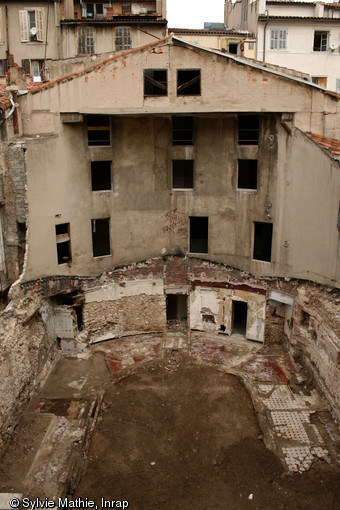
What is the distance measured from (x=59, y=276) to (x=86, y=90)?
886cm

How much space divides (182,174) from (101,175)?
4327 millimetres

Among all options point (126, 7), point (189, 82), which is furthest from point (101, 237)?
point (126, 7)

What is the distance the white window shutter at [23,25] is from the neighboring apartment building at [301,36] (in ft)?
55.6

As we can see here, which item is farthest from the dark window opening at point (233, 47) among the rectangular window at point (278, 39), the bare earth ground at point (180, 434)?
the bare earth ground at point (180, 434)

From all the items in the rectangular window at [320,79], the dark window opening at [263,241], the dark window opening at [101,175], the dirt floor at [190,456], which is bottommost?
the dirt floor at [190,456]

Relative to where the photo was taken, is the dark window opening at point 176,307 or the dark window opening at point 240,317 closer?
the dark window opening at point 240,317

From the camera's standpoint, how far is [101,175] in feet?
75.4

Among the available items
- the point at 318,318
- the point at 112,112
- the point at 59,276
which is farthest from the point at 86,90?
the point at 318,318

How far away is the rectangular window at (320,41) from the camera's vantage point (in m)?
35.1

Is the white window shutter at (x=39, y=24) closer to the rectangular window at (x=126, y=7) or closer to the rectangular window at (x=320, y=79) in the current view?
the rectangular window at (x=126, y=7)

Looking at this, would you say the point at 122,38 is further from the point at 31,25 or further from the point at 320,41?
the point at 320,41

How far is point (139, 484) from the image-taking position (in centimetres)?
1545

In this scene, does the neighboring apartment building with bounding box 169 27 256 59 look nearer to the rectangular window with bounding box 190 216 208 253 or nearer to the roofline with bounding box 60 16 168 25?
the roofline with bounding box 60 16 168 25

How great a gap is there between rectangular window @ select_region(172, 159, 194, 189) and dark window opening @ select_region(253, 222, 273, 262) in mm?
4259
